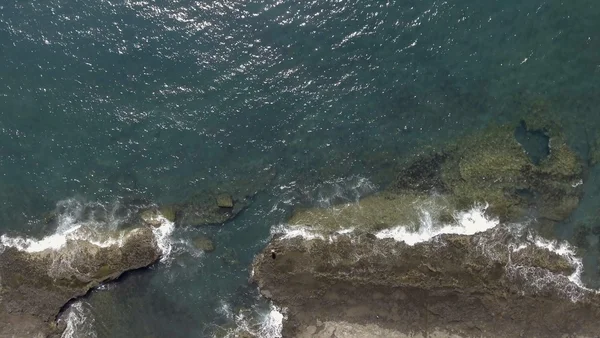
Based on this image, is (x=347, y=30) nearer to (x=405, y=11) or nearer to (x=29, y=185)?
(x=405, y=11)

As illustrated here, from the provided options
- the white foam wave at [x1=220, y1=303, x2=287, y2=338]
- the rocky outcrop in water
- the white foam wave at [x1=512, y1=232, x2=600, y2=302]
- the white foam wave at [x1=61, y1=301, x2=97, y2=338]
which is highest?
the rocky outcrop in water

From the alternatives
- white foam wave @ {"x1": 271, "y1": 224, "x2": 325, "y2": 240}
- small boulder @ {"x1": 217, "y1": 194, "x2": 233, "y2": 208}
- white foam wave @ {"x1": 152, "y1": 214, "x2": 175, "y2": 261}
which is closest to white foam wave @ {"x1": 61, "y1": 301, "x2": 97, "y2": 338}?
white foam wave @ {"x1": 152, "y1": 214, "x2": 175, "y2": 261}

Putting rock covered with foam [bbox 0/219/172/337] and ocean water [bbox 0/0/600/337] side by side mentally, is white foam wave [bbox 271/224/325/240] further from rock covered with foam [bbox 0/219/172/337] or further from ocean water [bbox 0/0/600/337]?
rock covered with foam [bbox 0/219/172/337]

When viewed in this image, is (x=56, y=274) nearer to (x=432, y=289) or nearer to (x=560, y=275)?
(x=432, y=289)

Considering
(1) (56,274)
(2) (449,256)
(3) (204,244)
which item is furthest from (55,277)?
(2) (449,256)

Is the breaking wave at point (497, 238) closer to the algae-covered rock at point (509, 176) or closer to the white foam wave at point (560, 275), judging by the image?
the white foam wave at point (560, 275)
